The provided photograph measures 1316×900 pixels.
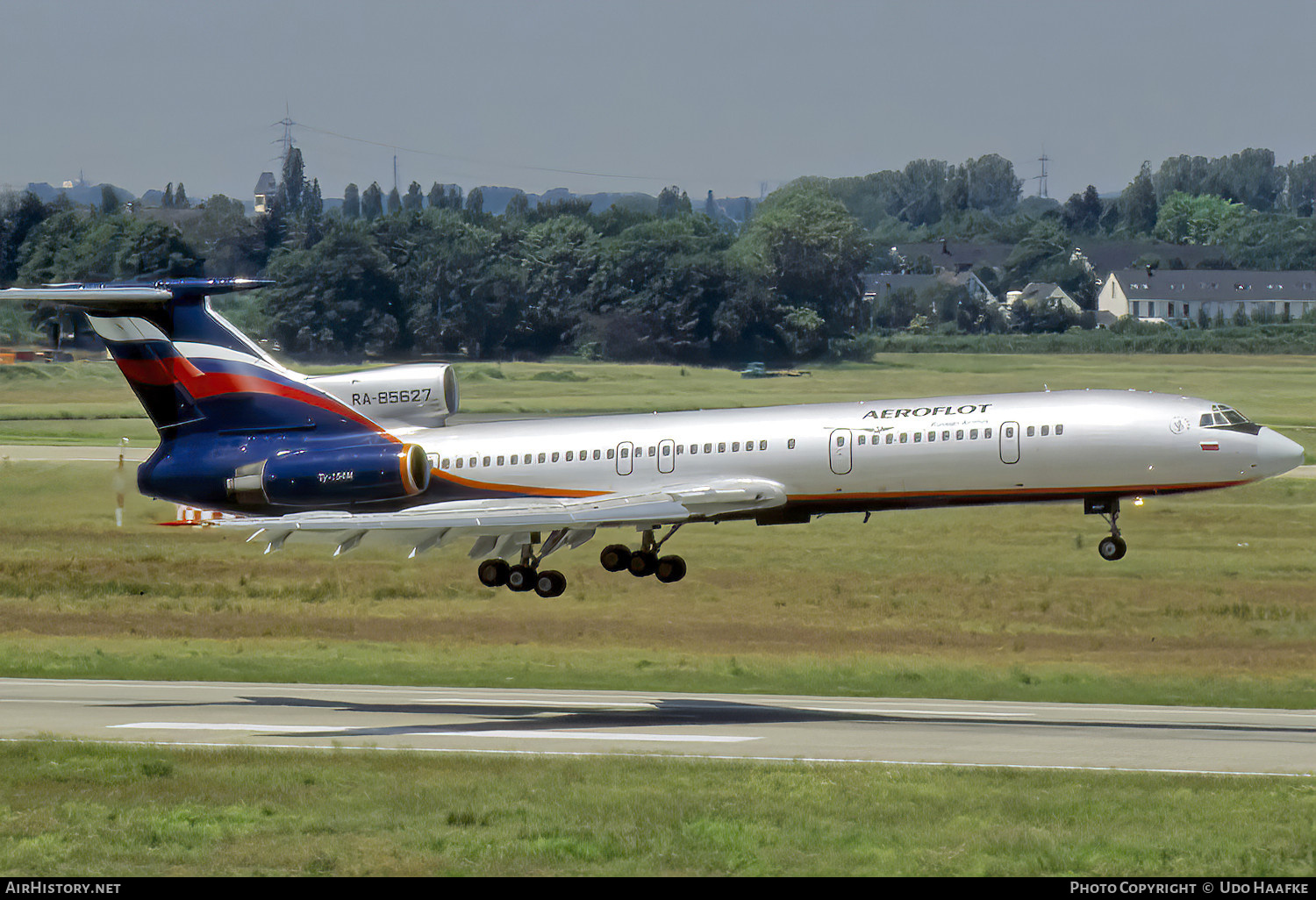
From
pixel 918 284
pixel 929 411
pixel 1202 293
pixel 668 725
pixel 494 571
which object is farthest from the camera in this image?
pixel 918 284

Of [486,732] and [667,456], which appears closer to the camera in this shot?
[486,732]

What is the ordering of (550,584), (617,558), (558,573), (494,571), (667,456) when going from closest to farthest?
(667,456)
(617,558)
(550,584)
(558,573)
(494,571)

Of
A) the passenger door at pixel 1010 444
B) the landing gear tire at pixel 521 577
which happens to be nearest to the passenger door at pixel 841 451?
the passenger door at pixel 1010 444

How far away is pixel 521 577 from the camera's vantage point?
51.2m

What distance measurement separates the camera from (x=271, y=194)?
182 metres

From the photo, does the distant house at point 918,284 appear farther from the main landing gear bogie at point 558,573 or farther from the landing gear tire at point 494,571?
the landing gear tire at point 494,571

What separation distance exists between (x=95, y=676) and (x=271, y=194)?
12897 centimetres

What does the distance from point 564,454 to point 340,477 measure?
21.8ft

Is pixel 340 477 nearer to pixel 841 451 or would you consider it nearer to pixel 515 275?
pixel 841 451

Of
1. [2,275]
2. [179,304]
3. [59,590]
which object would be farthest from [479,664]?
[2,275]

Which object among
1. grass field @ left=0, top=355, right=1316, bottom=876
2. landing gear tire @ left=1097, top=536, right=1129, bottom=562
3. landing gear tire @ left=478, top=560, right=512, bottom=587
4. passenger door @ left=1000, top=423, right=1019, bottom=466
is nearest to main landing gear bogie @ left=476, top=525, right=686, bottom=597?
landing gear tire @ left=478, top=560, right=512, bottom=587

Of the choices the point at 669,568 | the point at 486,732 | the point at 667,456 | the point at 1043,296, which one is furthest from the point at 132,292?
the point at 1043,296

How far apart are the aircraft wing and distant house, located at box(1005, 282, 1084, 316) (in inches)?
4568

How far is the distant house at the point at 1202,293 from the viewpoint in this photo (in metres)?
176
